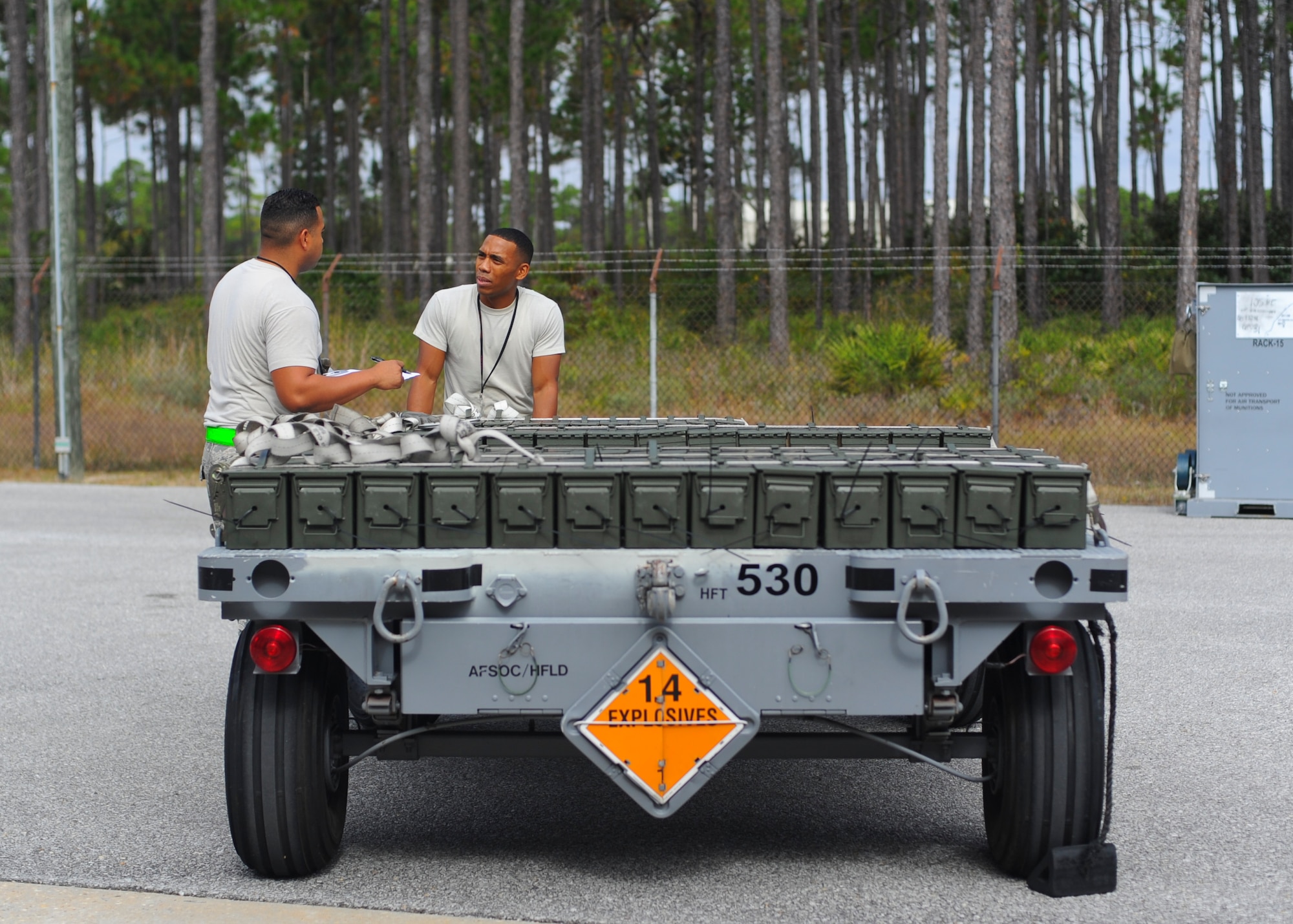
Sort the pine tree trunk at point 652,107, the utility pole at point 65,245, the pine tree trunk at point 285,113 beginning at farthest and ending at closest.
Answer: the pine tree trunk at point 285,113, the pine tree trunk at point 652,107, the utility pole at point 65,245

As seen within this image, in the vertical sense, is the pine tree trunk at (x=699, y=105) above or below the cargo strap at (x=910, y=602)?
above

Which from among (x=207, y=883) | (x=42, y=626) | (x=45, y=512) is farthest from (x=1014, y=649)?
(x=45, y=512)

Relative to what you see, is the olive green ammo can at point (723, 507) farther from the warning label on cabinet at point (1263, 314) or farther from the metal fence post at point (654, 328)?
the warning label on cabinet at point (1263, 314)

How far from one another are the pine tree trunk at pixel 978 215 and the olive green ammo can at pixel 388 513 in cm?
1591

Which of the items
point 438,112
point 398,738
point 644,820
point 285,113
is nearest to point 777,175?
point 438,112

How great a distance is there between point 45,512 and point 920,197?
34.7 metres

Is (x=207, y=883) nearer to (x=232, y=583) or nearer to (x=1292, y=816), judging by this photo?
(x=232, y=583)

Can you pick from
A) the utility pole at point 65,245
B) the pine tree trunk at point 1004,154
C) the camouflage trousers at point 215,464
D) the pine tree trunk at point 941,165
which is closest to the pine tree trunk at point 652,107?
the pine tree trunk at point 941,165

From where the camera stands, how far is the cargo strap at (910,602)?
11.2 feet

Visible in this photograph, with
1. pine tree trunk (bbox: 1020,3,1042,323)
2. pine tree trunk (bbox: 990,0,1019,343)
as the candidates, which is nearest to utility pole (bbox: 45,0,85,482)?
pine tree trunk (bbox: 990,0,1019,343)

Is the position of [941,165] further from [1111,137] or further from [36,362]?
[36,362]

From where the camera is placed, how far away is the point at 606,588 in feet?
11.7

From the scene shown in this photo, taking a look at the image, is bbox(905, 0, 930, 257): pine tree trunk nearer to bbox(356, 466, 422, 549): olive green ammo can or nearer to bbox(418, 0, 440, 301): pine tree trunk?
bbox(418, 0, 440, 301): pine tree trunk

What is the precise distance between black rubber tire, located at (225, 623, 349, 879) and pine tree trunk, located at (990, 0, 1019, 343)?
16.4m
